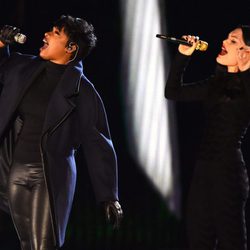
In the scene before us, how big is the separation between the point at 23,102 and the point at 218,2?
192 centimetres

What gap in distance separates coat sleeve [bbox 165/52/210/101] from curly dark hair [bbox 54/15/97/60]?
1.47 ft

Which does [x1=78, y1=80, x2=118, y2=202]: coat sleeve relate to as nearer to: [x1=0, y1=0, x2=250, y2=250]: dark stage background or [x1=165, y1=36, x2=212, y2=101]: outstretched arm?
[x1=165, y1=36, x2=212, y2=101]: outstretched arm

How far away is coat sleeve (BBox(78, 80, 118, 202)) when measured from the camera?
3.14m

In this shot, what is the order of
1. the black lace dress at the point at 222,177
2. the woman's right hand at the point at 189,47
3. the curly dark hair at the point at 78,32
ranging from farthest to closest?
the curly dark hair at the point at 78,32, the woman's right hand at the point at 189,47, the black lace dress at the point at 222,177

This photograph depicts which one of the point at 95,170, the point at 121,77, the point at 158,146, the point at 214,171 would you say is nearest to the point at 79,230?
the point at 158,146

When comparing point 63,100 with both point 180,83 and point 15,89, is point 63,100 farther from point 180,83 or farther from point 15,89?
point 180,83

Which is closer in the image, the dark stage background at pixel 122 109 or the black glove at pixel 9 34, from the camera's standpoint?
the black glove at pixel 9 34

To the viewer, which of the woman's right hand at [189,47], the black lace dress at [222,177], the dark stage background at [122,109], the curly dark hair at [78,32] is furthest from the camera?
the dark stage background at [122,109]

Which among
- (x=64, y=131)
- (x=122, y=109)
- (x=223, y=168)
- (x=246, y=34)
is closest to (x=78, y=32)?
(x=64, y=131)

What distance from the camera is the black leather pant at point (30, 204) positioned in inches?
117

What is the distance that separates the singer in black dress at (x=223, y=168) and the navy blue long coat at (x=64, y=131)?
0.44 meters

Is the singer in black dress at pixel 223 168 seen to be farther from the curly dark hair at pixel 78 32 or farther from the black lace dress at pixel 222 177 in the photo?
the curly dark hair at pixel 78 32

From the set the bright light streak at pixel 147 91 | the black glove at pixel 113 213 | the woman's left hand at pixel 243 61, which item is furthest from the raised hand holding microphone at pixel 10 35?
the bright light streak at pixel 147 91

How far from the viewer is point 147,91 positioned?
460 centimetres
